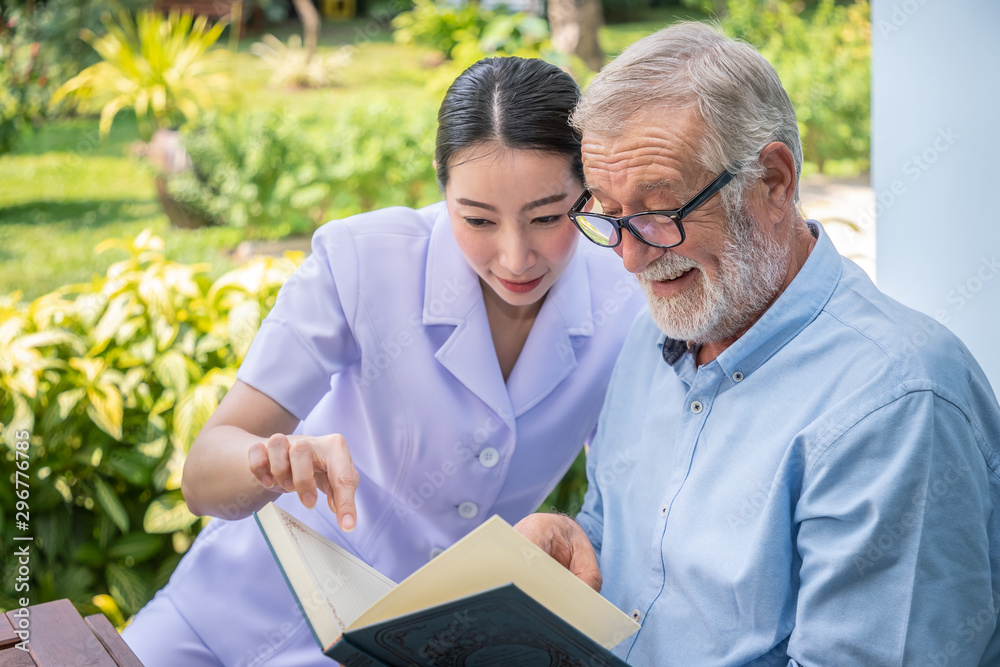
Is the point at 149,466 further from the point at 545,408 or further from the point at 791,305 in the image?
the point at 791,305

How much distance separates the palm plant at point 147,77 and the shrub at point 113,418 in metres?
Result: 5.16

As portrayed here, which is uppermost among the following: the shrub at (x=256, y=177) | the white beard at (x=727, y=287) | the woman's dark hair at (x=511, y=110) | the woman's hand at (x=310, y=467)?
the woman's dark hair at (x=511, y=110)

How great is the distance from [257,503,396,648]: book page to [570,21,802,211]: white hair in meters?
0.80

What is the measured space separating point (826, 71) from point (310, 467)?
7.47 meters

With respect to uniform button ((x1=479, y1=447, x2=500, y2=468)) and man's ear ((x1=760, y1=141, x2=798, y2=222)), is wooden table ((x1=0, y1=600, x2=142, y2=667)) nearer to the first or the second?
uniform button ((x1=479, y1=447, x2=500, y2=468))

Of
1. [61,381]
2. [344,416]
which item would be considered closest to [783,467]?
[344,416]

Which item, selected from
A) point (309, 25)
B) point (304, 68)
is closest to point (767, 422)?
point (304, 68)

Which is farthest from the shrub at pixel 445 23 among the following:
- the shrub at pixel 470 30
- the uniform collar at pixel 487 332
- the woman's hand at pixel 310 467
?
the woman's hand at pixel 310 467

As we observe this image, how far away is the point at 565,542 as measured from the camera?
66.5 inches

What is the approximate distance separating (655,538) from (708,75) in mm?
783

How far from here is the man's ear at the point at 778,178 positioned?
141 cm

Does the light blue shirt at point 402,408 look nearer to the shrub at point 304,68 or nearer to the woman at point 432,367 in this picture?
the woman at point 432,367

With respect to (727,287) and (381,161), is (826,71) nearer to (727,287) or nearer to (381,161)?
(381,161)

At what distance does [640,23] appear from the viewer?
1129 centimetres
